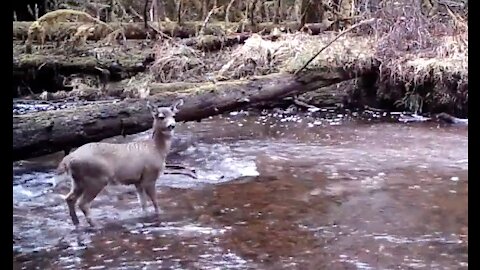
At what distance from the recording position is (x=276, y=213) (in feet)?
18.0

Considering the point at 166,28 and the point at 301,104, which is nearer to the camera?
the point at 301,104

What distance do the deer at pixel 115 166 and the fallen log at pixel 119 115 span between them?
27.2 inches

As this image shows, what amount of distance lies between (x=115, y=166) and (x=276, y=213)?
1.42 m

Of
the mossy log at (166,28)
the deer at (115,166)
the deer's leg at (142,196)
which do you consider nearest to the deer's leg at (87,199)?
the deer at (115,166)

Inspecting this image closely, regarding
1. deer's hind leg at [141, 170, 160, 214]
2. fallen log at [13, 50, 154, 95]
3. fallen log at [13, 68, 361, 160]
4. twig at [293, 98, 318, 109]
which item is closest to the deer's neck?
deer's hind leg at [141, 170, 160, 214]

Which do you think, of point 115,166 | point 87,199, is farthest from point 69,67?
point 87,199

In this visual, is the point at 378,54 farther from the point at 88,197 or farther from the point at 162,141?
the point at 88,197

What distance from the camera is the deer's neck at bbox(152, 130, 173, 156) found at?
600 centimetres

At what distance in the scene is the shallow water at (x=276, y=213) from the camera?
174 inches

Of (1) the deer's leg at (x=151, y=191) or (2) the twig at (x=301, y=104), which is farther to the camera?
(2) the twig at (x=301, y=104)

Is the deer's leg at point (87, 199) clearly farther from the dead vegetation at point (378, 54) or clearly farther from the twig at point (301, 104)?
the twig at point (301, 104)

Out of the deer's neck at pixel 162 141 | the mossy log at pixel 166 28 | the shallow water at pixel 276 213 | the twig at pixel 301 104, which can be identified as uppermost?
the mossy log at pixel 166 28
